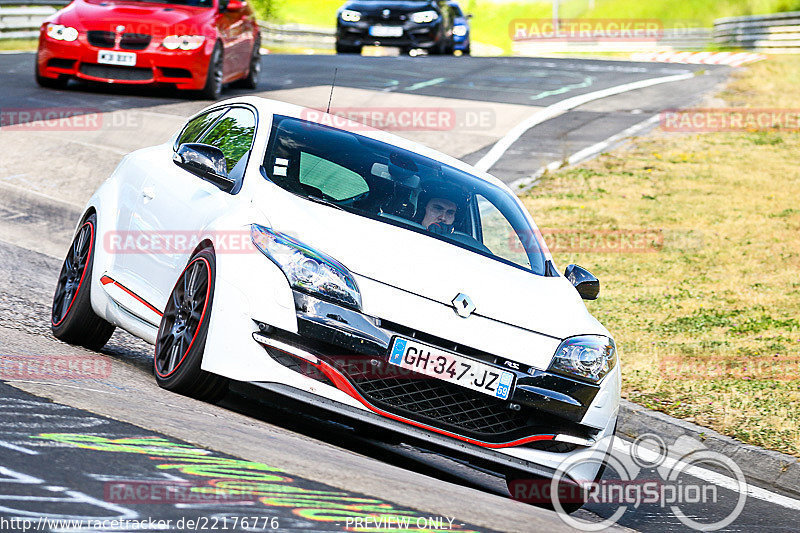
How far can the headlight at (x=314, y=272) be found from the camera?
5.33 meters

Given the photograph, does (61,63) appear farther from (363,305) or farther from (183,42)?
(363,305)

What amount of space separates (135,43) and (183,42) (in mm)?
650

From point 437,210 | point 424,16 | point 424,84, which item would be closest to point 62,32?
point 424,84

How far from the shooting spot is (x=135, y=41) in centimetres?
1634

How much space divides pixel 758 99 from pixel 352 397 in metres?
19.3

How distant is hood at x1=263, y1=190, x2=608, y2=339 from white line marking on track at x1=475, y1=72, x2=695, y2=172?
8201mm

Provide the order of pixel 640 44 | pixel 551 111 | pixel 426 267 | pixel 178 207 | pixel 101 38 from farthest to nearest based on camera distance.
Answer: pixel 640 44 → pixel 551 111 → pixel 101 38 → pixel 178 207 → pixel 426 267

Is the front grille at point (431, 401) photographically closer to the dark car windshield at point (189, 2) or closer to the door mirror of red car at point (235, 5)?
A: the dark car windshield at point (189, 2)

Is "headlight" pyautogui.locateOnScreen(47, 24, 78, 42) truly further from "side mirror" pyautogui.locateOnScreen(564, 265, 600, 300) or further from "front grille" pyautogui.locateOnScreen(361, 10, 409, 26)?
"front grille" pyautogui.locateOnScreen(361, 10, 409, 26)

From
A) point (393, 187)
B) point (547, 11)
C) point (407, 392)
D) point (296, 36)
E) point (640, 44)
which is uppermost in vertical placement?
point (393, 187)

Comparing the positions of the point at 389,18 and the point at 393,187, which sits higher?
the point at 393,187

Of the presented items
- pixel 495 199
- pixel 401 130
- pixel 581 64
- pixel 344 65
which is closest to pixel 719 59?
pixel 581 64

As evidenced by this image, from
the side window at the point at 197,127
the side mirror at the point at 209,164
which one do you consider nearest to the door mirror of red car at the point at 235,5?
the side window at the point at 197,127

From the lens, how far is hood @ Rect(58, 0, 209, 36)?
1620 centimetres
